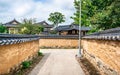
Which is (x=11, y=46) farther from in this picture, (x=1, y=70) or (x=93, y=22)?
(x=93, y=22)

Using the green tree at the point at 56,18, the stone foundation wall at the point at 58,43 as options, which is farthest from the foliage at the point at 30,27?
the green tree at the point at 56,18

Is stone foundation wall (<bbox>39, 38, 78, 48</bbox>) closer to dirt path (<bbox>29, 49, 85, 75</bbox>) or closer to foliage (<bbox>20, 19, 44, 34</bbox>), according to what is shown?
foliage (<bbox>20, 19, 44, 34</bbox>)

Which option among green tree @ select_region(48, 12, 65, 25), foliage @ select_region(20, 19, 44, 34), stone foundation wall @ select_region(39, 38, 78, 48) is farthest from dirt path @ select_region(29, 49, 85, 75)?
green tree @ select_region(48, 12, 65, 25)

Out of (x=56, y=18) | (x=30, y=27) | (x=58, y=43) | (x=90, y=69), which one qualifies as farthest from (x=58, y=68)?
(x=56, y=18)

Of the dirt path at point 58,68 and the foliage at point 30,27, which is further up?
the foliage at point 30,27

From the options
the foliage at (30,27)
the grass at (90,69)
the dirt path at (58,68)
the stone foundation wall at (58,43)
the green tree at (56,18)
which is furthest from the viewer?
the green tree at (56,18)

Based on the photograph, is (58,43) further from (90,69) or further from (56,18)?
(56,18)

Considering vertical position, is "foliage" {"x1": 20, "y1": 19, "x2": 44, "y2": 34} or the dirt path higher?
"foliage" {"x1": 20, "y1": 19, "x2": 44, "y2": 34}

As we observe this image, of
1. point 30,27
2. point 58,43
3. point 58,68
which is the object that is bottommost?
point 58,68

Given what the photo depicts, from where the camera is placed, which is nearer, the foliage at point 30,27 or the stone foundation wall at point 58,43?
the stone foundation wall at point 58,43

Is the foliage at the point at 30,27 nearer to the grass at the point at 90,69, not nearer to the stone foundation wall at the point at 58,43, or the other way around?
the stone foundation wall at the point at 58,43

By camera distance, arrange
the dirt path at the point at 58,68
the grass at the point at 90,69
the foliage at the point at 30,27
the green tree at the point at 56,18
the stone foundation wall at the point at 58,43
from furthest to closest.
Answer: the green tree at the point at 56,18 < the foliage at the point at 30,27 < the stone foundation wall at the point at 58,43 < the dirt path at the point at 58,68 < the grass at the point at 90,69

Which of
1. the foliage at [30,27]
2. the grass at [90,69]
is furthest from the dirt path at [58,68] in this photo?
the foliage at [30,27]

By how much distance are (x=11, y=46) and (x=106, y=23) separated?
14543mm
